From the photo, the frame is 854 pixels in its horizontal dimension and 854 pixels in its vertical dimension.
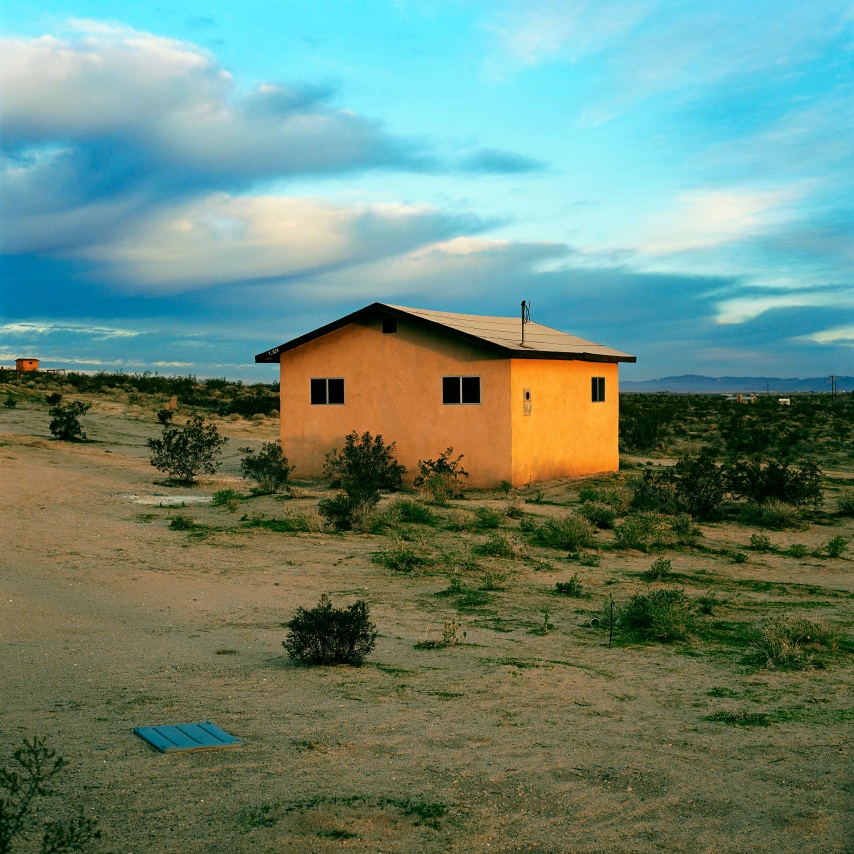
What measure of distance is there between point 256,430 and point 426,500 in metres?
22.4

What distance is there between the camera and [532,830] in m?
4.61

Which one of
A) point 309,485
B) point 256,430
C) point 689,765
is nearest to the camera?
point 689,765

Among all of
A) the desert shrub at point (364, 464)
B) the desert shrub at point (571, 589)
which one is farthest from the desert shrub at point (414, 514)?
the desert shrub at point (571, 589)

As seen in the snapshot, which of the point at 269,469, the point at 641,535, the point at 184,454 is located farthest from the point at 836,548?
the point at 184,454

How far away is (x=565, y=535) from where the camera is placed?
14289 mm

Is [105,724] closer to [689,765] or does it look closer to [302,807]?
[302,807]

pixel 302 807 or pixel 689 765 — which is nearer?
pixel 302 807

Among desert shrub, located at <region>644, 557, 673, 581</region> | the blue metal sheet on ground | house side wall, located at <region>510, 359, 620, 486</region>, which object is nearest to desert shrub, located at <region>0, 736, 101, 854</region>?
the blue metal sheet on ground

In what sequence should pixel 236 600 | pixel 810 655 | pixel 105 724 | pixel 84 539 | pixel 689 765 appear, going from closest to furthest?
1. pixel 689 765
2. pixel 105 724
3. pixel 810 655
4. pixel 236 600
5. pixel 84 539

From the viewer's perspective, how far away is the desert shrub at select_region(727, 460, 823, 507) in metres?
18.4

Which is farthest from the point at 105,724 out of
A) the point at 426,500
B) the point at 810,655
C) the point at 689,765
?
the point at 426,500

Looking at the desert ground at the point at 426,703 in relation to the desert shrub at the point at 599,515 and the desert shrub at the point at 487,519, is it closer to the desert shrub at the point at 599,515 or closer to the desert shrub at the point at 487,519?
the desert shrub at the point at 487,519

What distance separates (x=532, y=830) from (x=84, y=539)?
10856 millimetres

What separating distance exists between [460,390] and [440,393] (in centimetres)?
49
